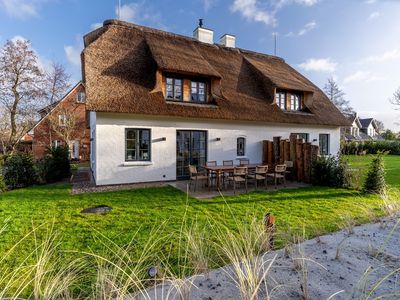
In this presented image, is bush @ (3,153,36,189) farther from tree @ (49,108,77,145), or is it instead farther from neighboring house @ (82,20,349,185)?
tree @ (49,108,77,145)

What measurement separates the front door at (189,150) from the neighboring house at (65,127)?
18505 millimetres

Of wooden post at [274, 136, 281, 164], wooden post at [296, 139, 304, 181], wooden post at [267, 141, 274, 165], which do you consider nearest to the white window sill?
wooden post at [267, 141, 274, 165]

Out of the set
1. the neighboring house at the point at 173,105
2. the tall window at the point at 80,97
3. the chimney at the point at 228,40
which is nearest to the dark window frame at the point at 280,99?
the neighboring house at the point at 173,105

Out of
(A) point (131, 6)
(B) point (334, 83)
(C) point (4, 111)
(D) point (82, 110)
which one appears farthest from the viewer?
(B) point (334, 83)

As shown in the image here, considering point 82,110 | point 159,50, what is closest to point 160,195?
point 159,50

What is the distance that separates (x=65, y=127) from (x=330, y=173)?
89.3 ft

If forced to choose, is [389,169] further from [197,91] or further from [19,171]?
[19,171]

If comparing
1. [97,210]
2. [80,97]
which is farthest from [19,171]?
[80,97]

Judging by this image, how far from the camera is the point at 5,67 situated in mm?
21109

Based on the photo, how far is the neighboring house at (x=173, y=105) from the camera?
10852mm

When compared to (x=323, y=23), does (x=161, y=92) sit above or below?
below

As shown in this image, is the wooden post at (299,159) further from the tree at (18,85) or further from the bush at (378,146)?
the bush at (378,146)

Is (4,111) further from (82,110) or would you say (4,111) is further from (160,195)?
(160,195)

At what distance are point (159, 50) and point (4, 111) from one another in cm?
1914
